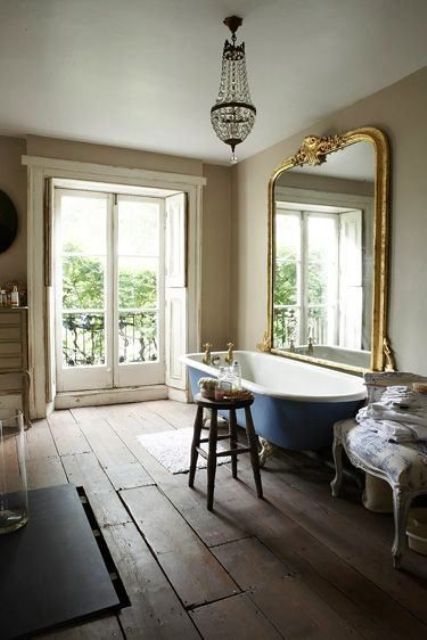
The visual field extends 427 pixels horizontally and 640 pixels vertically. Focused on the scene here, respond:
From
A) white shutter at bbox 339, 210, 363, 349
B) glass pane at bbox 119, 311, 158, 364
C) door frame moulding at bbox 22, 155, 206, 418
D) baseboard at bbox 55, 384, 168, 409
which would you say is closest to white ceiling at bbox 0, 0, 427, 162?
door frame moulding at bbox 22, 155, 206, 418

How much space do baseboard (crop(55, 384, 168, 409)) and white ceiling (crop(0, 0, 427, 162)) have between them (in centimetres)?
254

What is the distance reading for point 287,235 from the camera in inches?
166

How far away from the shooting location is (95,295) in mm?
4805

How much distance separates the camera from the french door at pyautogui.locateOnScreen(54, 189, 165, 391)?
4.69m

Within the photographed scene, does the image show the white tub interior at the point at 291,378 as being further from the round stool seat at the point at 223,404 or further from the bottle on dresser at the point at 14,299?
the bottle on dresser at the point at 14,299

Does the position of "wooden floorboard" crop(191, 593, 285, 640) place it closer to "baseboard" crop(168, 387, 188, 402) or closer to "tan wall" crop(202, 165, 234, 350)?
"baseboard" crop(168, 387, 188, 402)

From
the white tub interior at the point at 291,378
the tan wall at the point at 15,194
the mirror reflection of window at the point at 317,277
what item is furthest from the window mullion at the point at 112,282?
the mirror reflection of window at the point at 317,277

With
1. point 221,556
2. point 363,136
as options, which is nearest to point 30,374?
point 221,556

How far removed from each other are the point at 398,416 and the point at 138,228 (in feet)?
11.5

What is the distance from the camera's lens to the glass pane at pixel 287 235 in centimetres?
412

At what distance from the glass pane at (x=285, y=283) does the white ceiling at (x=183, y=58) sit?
46.7 inches

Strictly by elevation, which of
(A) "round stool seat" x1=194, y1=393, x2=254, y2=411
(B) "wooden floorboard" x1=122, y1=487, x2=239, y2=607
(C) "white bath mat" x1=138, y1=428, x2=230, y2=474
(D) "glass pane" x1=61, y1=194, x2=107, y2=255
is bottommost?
(B) "wooden floorboard" x1=122, y1=487, x2=239, y2=607

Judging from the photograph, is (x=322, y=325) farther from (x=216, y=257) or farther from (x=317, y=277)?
(x=216, y=257)

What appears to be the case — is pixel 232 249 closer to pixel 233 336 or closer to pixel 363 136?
pixel 233 336
